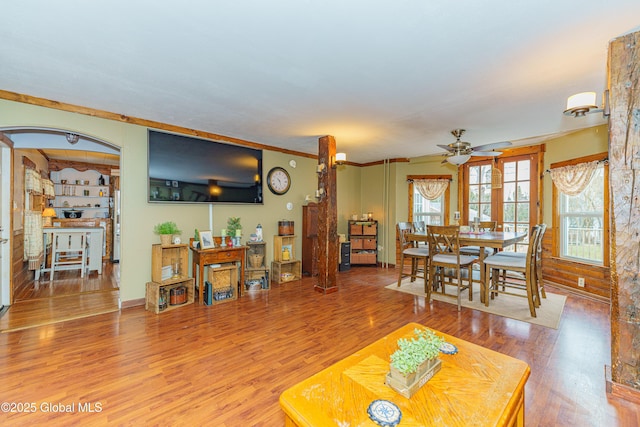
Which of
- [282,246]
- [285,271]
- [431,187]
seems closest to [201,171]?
[282,246]

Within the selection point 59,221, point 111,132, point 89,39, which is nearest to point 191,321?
point 111,132

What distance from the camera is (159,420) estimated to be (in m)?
Result: 1.66

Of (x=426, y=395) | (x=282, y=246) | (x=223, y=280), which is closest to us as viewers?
(x=426, y=395)

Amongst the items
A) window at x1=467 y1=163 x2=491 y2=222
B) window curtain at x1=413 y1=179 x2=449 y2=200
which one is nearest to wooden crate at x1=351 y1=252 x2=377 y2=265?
window curtain at x1=413 y1=179 x2=449 y2=200

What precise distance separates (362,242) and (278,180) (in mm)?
2407

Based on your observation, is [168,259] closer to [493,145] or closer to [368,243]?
[368,243]

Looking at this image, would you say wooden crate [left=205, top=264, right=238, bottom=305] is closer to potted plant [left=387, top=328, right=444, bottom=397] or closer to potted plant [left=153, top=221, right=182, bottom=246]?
potted plant [left=153, top=221, right=182, bottom=246]

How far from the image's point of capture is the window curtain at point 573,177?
4068 mm

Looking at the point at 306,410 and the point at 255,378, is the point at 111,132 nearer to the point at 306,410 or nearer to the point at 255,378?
the point at 255,378

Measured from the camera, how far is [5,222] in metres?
3.32

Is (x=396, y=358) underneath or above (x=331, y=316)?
above

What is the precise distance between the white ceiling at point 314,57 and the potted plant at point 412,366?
1.85 metres

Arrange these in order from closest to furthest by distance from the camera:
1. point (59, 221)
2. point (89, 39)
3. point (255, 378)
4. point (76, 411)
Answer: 1. point (76, 411)
2. point (89, 39)
3. point (255, 378)
4. point (59, 221)

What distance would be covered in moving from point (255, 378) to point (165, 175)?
2.93 metres
